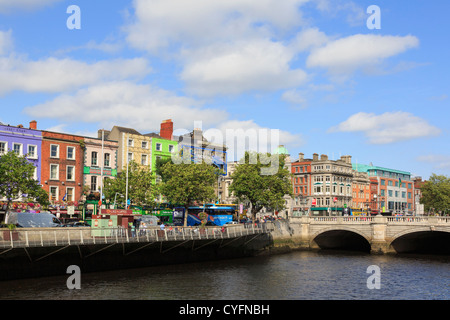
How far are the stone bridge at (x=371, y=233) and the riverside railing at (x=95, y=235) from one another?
18248mm

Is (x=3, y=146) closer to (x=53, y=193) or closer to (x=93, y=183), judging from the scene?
(x=53, y=193)

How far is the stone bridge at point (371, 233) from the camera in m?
65.6

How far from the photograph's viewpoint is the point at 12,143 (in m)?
65.6

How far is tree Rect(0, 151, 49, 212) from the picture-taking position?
173 feet

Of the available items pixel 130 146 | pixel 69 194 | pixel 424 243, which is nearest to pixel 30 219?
pixel 69 194

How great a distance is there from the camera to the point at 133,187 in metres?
70.5

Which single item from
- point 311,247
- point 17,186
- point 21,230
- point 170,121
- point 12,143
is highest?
point 170,121

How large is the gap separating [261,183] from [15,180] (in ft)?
125

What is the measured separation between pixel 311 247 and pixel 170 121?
34604 mm

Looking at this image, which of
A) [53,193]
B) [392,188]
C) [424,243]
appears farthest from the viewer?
[392,188]

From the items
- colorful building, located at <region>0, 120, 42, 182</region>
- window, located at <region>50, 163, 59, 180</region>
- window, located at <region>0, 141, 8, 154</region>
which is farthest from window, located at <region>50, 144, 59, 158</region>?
window, located at <region>0, 141, 8, 154</region>

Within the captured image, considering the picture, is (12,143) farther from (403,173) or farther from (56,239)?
(403,173)
